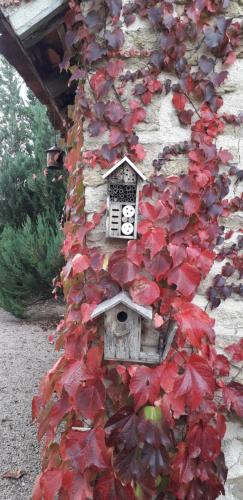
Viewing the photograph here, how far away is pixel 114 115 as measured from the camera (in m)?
1.92

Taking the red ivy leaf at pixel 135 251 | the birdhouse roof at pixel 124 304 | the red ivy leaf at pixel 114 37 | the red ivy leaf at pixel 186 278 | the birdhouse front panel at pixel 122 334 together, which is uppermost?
the red ivy leaf at pixel 114 37

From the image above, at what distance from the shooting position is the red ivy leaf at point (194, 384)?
1666 millimetres

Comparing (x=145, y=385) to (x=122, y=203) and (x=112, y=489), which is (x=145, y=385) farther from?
(x=122, y=203)

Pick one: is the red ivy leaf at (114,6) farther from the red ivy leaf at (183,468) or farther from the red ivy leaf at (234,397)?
the red ivy leaf at (183,468)

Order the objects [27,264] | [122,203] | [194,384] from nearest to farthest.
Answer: [194,384]
[122,203]
[27,264]

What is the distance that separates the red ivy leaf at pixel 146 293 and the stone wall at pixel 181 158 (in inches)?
10.9

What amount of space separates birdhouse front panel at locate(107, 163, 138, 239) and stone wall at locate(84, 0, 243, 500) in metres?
0.10

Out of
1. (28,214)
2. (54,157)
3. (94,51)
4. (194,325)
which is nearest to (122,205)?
(194,325)

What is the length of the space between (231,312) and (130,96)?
4.02ft

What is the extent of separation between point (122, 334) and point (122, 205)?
2.04ft

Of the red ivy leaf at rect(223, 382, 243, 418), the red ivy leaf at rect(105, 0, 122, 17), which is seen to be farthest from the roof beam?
the red ivy leaf at rect(223, 382, 243, 418)

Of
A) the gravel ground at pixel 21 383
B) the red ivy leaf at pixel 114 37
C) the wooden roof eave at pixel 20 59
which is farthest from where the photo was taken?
the gravel ground at pixel 21 383

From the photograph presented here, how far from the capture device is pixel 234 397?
195cm

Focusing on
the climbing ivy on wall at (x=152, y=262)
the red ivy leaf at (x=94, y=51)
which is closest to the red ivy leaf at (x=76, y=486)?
the climbing ivy on wall at (x=152, y=262)
